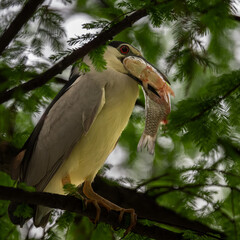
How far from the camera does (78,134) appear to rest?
2463 millimetres

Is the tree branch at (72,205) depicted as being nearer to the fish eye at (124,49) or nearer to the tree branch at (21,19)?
the tree branch at (21,19)

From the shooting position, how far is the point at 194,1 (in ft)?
6.18

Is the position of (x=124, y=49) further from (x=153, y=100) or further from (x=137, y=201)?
(x=137, y=201)

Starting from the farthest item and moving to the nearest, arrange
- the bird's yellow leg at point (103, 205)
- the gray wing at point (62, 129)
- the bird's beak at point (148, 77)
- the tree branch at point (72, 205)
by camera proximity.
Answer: the gray wing at point (62, 129)
the bird's beak at point (148, 77)
the bird's yellow leg at point (103, 205)
the tree branch at point (72, 205)

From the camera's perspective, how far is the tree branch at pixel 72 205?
1.66 meters

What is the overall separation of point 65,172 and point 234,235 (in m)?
1.04

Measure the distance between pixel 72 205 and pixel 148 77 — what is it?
35.2 inches

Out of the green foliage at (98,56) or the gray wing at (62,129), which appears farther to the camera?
the gray wing at (62,129)

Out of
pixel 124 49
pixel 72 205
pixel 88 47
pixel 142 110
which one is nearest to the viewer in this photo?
pixel 88 47

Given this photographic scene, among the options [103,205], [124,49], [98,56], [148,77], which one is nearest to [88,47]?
[98,56]

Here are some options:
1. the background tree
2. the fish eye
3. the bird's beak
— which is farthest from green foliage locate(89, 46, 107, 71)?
the fish eye

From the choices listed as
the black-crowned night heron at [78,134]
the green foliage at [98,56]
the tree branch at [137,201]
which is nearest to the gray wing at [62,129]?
the black-crowned night heron at [78,134]

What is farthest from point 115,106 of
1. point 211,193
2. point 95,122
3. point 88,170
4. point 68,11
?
point 211,193

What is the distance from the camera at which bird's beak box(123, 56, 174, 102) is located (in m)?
2.35
